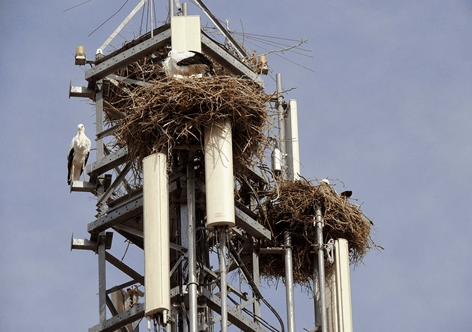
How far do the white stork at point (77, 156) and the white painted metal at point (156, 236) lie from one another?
2.54 metres

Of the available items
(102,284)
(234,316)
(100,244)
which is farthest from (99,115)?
(234,316)

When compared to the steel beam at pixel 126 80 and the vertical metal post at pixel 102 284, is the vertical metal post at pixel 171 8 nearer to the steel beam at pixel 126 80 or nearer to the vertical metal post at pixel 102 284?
the steel beam at pixel 126 80

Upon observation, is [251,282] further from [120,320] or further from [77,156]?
[77,156]

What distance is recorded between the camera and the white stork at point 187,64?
2784 cm

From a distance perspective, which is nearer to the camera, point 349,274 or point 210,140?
point 210,140

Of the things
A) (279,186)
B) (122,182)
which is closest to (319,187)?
(279,186)

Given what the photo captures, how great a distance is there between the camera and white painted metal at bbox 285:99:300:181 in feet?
101

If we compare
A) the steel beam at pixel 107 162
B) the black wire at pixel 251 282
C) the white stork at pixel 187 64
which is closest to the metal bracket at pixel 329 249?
the black wire at pixel 251 282

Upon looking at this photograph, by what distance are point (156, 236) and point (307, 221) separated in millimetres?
4176

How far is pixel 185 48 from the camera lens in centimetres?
2805

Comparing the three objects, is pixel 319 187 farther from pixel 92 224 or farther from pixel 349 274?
pixel 92 224

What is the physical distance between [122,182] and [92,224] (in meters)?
1.06

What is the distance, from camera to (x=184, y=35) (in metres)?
28.2

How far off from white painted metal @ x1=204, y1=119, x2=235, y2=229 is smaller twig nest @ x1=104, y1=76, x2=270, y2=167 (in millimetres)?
165
